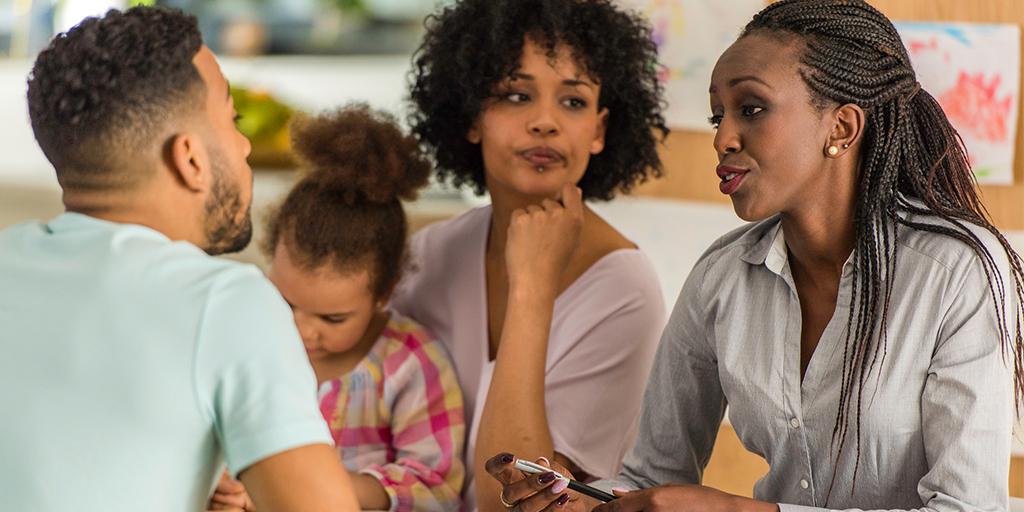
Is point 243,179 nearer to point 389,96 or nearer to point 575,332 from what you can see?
point 575,332

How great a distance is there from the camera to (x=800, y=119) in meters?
1.29

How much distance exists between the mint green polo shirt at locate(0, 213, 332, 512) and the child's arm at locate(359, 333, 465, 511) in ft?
2.47

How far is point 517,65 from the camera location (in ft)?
5.82

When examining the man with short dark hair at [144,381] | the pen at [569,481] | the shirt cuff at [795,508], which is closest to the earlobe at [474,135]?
the pen at [569,481]

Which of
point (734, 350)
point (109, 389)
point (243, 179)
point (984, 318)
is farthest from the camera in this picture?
point (734, 350)

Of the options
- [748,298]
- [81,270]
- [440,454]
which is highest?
[81,270]

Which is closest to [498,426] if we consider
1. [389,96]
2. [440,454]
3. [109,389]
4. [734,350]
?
[440,454]

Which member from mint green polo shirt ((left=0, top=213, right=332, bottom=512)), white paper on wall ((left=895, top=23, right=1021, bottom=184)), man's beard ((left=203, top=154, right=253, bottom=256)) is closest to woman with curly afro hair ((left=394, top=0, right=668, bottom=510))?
white paper on wall ((left=895, top=23, right=1021, bottom=184))

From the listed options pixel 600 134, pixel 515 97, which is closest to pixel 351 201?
pixel 515 97

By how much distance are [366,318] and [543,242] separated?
30cm

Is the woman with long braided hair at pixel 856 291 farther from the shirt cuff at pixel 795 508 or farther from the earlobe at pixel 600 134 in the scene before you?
the earlobe at pixel 600 134

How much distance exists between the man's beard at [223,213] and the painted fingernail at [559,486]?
0.45 m

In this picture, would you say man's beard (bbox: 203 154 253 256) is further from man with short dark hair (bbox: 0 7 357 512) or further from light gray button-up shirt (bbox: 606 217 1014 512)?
light gray button-up shirt (bbox: 606 217 1014 512)

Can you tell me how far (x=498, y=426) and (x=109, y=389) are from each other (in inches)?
30.4
